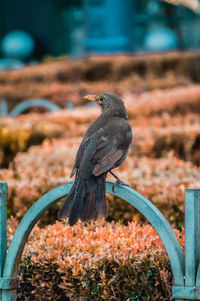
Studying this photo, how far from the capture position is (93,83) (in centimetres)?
1939

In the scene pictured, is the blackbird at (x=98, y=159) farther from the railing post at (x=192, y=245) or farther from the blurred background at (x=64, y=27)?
the blurred background at (x=64, y=27)

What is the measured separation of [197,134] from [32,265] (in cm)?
422

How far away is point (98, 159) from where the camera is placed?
2.98 meters

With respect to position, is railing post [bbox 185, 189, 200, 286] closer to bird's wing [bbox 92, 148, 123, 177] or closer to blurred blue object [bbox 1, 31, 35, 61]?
bird's wing [bbox 92, 148, 123, 177]

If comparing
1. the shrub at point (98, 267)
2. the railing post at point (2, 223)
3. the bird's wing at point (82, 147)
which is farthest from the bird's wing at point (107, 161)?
the shrub at point (98, 267)

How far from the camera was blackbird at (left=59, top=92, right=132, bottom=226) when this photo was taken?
2.79 m

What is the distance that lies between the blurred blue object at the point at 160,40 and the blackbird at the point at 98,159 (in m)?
21.4

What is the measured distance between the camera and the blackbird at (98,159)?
110 inches

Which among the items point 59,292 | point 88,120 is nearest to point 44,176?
point 59,292

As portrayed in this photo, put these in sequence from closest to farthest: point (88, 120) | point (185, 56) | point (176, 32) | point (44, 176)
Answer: point (44, 176) → point (88, 120) → point (185, 56) → point (176, 32)

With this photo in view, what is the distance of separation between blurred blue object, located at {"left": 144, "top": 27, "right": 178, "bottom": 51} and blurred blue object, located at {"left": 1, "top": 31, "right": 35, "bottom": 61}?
18.2ft

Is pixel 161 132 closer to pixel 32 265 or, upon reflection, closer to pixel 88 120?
pixel 88 120

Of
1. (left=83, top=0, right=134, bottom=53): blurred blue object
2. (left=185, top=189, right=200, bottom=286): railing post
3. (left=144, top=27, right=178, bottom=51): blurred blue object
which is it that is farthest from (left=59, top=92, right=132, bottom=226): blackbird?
(left=144, top=27, right=178, bottom=51): blurred blue object

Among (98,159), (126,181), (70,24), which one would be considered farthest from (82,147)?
(70,24)
